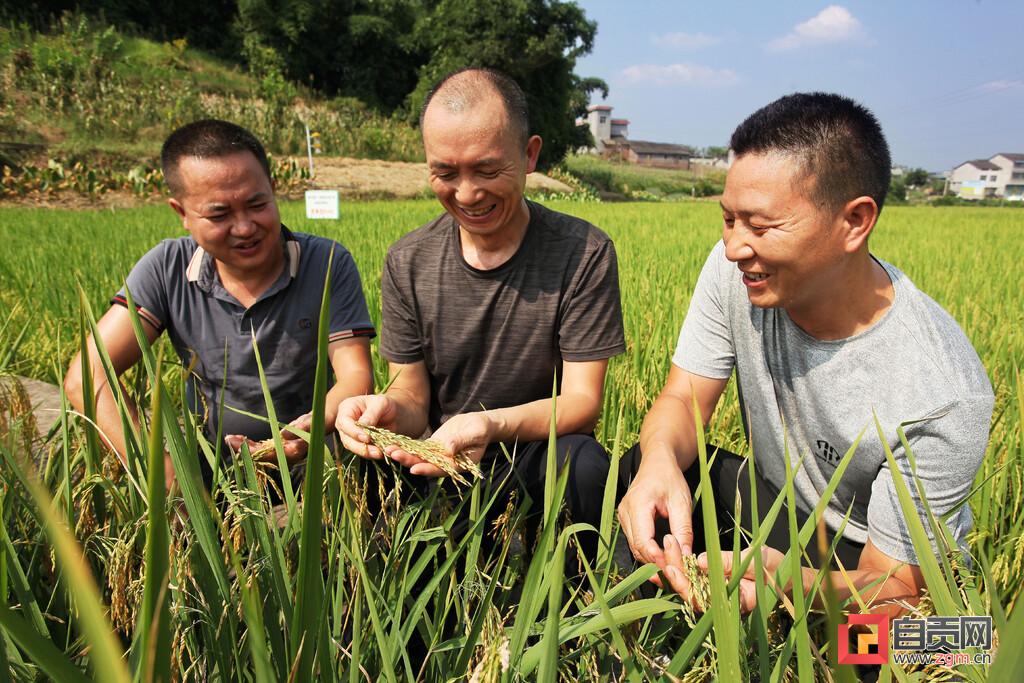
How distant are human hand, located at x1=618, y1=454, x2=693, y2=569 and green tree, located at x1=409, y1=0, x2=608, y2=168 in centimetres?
2088

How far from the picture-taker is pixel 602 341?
1521mm

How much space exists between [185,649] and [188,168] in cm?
121

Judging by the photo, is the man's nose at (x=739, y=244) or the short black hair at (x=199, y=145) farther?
the short black hair at (x=199, y=145)

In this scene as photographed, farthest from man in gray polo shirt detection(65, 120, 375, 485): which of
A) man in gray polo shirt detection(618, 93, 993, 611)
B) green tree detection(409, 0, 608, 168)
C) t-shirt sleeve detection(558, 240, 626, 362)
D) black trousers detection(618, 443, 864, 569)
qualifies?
green tree detection(409, 0, 608, 168)

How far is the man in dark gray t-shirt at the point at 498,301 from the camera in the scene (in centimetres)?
134

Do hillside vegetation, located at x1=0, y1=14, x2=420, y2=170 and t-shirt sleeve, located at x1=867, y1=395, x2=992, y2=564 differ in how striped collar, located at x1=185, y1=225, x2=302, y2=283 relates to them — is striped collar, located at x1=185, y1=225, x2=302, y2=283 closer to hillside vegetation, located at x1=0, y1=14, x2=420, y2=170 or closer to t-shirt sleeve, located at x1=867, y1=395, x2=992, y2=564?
t-shirt sleeve, located at x1=867, y1=395, x2=992, y2=564

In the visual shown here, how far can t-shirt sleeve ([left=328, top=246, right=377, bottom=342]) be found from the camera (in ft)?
5.63

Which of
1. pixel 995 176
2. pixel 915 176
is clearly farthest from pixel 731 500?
pixel 995 176

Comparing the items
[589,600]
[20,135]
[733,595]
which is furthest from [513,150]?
[20,135]

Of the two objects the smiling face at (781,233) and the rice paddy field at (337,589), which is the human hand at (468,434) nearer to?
the rice paddy field at (337,589)

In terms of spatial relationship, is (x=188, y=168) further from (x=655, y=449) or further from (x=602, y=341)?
(x=655, y=449)

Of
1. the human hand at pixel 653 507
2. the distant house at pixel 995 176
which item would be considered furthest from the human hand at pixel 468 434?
A: the distant house at pixel 995 176

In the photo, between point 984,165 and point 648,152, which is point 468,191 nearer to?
point 648,152

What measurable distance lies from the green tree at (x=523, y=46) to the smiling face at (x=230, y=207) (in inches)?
789
